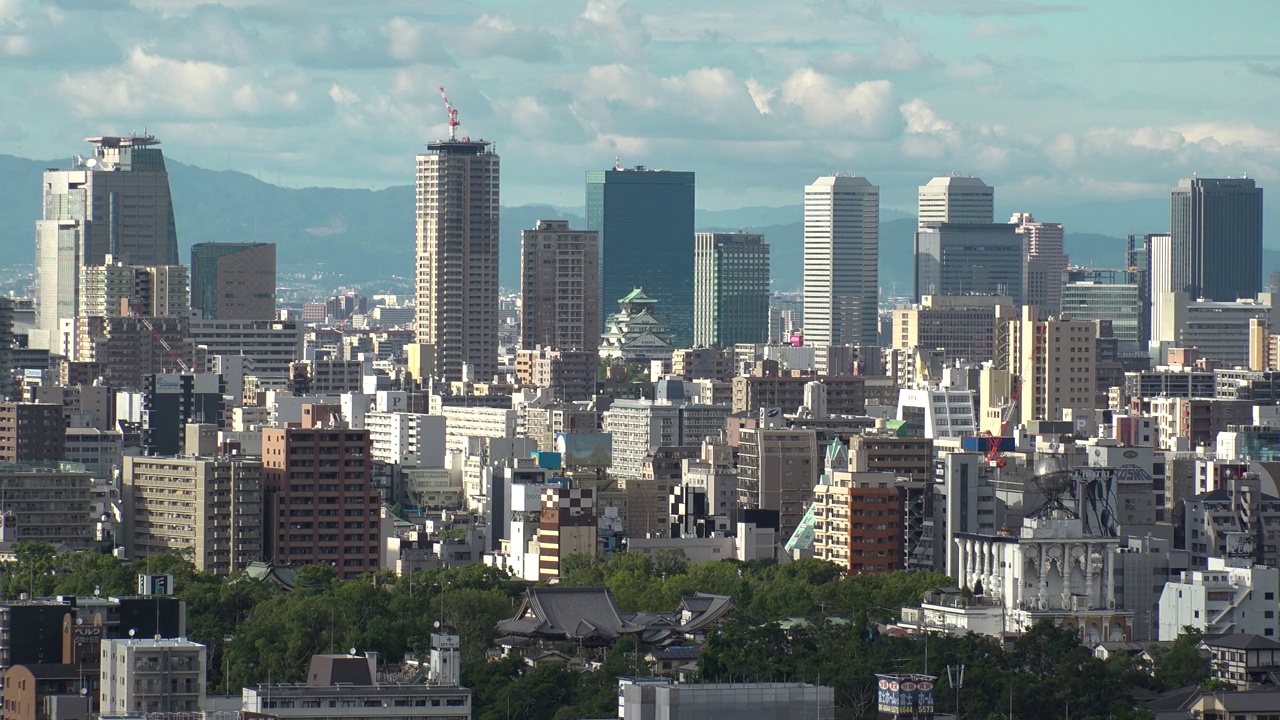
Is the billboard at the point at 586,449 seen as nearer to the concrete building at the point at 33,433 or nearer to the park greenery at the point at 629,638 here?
the concrete building at the point at 33,433

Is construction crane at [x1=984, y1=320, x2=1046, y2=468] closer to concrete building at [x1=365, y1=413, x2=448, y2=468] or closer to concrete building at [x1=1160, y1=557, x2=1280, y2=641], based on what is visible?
concrete building at [x1=365, y1=413, x2=448, y2=468]

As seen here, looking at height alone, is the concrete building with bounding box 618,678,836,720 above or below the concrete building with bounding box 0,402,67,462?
below

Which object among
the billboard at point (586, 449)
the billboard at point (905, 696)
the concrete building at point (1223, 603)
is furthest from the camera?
the billboard at point (586, 449)

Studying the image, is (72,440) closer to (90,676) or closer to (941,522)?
(941,522)

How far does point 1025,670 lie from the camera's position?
266ft

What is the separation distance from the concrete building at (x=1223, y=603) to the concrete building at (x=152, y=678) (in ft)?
109

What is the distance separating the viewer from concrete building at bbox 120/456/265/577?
12294 cm

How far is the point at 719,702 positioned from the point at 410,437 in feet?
424

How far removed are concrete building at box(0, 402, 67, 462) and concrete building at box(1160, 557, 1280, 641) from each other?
251 ft

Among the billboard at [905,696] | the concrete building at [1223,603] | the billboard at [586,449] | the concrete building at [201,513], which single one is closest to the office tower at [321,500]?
the concrete building at [201,513]

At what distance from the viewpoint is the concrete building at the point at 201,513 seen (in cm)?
12294

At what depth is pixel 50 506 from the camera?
5089 inches

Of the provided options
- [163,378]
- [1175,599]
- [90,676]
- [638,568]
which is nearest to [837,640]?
[1175,599]

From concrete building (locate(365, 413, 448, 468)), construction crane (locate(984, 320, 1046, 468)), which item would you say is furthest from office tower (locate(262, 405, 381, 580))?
concrete building (locate(365, 413, 448, 468))
